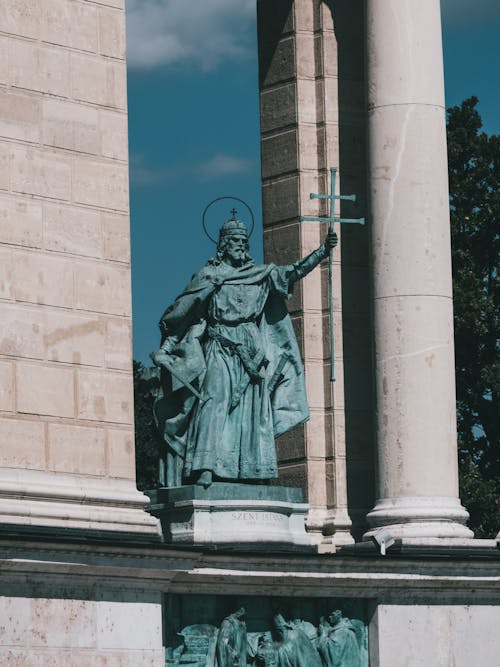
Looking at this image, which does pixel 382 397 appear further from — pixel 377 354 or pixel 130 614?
pixel 130 614

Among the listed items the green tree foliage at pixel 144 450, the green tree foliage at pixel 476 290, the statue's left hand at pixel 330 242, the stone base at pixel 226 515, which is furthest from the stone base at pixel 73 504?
the green tree foliage at pixel 144 450

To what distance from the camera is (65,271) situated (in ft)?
85.1

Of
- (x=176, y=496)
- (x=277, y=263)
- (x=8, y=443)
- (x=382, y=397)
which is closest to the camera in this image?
(x=8, y=443)

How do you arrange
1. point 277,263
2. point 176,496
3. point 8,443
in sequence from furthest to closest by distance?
point 277,263 < point 176,496 < point 8,443

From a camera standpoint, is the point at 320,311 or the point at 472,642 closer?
the point at 472,642

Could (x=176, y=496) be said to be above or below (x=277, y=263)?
below

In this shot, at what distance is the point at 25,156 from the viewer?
25.8 metres

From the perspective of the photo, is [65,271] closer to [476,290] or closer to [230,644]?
[230,644]

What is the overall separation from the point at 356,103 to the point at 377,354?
4.11m

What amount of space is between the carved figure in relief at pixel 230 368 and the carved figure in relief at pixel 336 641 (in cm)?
197

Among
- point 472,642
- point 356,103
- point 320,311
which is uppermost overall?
point 356,103

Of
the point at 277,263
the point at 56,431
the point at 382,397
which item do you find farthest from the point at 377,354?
the point at 56,431

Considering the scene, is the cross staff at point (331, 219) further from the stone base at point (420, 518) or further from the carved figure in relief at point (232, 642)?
the carved figure in relief at point (232, 642)

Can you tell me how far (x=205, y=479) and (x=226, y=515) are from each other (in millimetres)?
539
